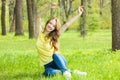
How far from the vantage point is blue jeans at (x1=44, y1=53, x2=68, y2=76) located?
9109mm

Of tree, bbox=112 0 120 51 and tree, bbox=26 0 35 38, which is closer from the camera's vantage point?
tree, bbox=112 0 120 51

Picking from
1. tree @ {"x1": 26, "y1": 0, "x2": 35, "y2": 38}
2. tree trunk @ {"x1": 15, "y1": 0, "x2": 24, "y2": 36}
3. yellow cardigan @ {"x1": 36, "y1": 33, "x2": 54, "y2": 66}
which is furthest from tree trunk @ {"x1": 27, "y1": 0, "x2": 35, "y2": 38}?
yellow cardigan @ {"x1": 36, "y1": 33, "x2": 54, "y2": 66}

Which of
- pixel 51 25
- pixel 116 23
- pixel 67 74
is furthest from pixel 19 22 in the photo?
pixel 67 74

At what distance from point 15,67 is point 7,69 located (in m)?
0.39

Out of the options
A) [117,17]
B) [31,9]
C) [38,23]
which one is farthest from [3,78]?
[31,9]

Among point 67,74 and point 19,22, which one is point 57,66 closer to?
point 67,74

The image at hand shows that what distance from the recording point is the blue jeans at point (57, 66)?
9.11m

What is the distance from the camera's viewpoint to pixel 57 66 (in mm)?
9312

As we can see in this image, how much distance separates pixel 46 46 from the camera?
9.42 meters

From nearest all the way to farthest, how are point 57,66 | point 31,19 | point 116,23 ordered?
point 57,66, point 116,23, point 31,19

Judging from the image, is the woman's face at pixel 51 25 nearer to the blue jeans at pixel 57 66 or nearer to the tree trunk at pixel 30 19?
the blue jeans at pixel 57 66

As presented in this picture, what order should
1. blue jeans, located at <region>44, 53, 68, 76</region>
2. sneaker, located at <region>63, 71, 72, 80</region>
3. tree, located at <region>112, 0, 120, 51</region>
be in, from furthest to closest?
tree, located at <region>112, 0, 120, 51</region> → blue jeans, located at <region>44, 53, 68, 76</region> → sneaker, located at <region>63, 71, 72, 80</region>

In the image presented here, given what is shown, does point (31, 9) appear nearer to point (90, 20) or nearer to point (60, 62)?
point (90, 20)

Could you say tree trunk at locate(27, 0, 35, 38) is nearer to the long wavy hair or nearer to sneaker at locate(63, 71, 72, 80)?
the long wavy hair
